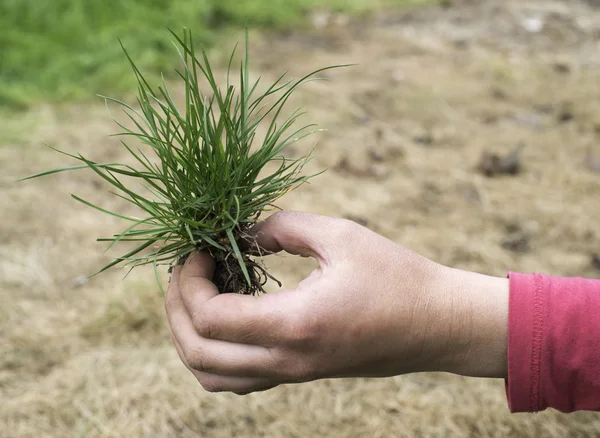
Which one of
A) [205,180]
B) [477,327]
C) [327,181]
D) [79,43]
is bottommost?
[477,327]

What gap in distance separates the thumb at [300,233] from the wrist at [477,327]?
0.27 metres

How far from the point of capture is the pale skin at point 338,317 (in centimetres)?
106

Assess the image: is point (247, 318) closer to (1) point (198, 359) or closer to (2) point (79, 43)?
(1) point (198, 359)

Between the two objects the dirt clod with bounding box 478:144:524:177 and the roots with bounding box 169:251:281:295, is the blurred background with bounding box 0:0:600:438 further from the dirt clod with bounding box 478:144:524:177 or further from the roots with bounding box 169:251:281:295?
the roots with bounding box 169:251:281:295

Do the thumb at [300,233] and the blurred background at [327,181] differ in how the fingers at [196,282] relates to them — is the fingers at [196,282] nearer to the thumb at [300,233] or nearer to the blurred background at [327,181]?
the thumb at [300,233]

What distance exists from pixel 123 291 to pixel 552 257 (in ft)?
6.10

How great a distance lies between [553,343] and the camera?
3.77 feet

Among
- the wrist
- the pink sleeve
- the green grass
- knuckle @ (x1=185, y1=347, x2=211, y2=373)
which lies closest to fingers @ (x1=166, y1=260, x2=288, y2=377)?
knuckle @ (x1=185, y1=347, x2=211, y2=373)

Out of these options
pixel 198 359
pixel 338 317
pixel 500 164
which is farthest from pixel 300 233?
pixel 500 164

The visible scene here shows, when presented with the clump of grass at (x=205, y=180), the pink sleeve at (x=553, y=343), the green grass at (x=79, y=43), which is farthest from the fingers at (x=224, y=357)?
the green grass at (x=79, y=43)

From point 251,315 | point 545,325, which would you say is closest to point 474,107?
point 545,325

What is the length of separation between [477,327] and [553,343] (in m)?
0.15

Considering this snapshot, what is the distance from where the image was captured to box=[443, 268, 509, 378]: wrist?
1.18m

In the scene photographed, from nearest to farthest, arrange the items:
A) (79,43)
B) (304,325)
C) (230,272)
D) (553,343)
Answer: (304,325), (553,343), (230,272), (79,43)
